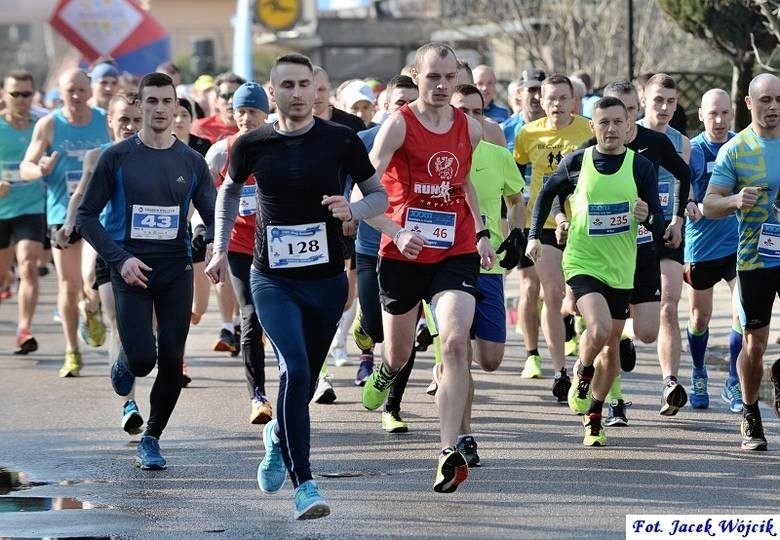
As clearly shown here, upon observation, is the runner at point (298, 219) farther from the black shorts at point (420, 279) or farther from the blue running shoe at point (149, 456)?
the blue running shoe at point (149, 456)

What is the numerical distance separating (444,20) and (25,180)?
18.2 m

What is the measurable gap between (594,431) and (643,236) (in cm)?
129

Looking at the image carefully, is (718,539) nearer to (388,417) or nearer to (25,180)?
(388,417)

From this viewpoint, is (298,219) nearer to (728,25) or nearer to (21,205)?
(21,205)

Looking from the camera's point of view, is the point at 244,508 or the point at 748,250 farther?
the point at 748,250

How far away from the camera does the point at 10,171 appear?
1396 centimetres

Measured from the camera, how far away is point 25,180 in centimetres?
1345

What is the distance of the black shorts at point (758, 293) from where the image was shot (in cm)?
927

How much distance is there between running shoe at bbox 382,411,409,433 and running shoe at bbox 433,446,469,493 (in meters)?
2.15

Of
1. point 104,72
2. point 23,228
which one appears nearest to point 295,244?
point 23,228

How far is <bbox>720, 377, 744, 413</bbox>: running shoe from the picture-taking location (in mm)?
10781

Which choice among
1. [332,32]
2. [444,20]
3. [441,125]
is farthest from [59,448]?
[332,32]

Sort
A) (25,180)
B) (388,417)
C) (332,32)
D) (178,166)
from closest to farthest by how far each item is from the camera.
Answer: (178,166) → (388,417) → (25,180) → (332,32)

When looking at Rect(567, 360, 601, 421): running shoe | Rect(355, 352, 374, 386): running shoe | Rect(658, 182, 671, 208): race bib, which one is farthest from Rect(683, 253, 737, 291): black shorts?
Rect(355, 352, 374, 386): running shoe
